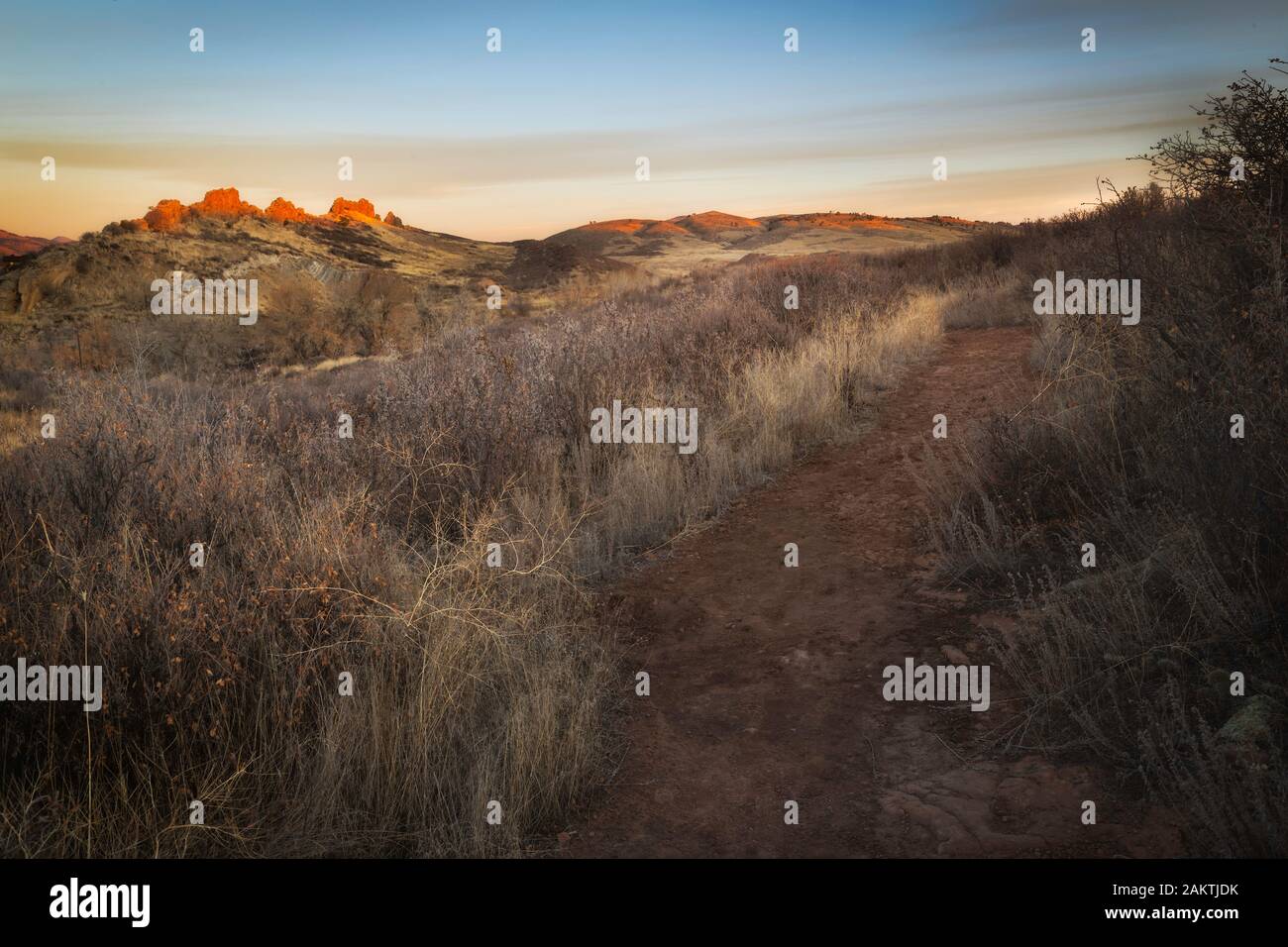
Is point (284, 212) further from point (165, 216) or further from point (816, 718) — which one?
point (816, 718)

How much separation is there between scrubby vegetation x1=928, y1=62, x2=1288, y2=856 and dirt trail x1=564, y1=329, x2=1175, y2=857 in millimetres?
262

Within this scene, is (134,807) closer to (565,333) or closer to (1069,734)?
(1069,734)

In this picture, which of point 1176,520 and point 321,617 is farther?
point 1176,520

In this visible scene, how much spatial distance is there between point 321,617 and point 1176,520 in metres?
4.04

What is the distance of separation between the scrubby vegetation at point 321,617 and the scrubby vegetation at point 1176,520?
6.75ft

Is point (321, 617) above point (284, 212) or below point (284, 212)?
below

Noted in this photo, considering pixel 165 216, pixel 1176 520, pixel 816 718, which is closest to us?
pixel 816 718

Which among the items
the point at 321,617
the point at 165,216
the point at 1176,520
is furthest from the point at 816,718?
the point at 165,216

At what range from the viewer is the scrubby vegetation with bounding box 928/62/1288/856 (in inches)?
111

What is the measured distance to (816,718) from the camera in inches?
145

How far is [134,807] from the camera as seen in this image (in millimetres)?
2672

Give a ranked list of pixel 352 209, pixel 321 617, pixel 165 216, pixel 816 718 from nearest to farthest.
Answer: pixel 321 617 → pixel 816 718 → pixel 165 216 → pixel 352 209

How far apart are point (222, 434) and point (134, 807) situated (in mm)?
3332
